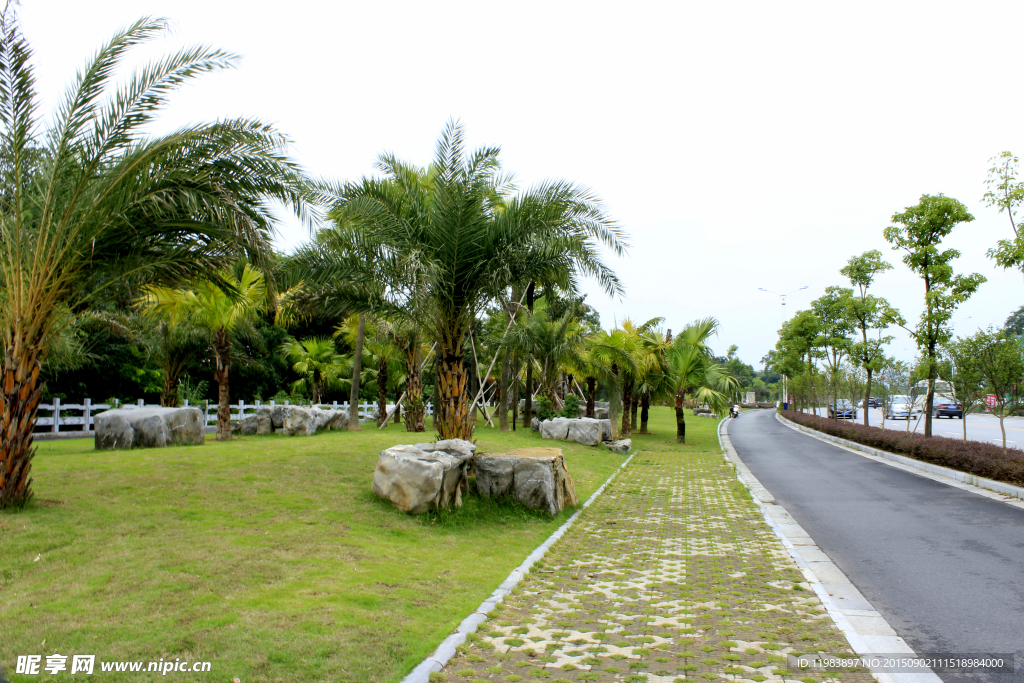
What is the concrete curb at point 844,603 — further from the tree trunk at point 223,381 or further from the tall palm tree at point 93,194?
the tree trunk at point 223,381

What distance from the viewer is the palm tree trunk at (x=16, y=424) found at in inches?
280

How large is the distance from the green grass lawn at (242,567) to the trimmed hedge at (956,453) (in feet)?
30.0

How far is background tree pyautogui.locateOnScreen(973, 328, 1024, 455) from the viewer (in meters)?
15.1

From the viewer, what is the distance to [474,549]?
774 centimetres

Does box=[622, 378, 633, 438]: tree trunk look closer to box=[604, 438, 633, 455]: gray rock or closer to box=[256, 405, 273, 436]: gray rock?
box=[604, 438, 633, 455]: gray rock

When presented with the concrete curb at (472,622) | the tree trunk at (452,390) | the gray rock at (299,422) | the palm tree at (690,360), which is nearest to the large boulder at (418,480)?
the concrete curb at (472,622)

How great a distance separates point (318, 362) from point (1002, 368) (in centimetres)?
2730

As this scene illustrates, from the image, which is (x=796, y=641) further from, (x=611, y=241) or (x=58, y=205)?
(x=58, y=205)

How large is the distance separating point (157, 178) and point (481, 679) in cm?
721

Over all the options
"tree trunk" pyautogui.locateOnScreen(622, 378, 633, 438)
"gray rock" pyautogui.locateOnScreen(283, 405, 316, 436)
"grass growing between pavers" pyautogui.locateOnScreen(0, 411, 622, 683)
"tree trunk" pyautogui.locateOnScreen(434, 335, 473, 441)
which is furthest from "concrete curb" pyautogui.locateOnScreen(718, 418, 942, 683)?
"tree trunk" pyautogui.locateOnScreen(622, 378, 633, 438)

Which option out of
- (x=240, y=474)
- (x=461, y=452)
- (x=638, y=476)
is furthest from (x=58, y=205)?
(x=638, y=476)

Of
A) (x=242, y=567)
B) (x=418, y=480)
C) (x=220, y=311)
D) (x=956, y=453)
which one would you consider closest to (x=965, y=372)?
(x=956, y=453)

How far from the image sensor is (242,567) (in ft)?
19.2

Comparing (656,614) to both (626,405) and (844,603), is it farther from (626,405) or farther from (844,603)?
(626,405)
